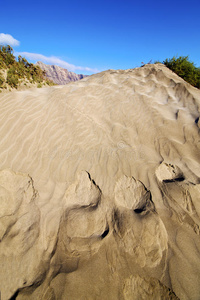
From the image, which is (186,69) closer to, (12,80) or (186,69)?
(186,69)

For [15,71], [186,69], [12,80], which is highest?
[186,69]

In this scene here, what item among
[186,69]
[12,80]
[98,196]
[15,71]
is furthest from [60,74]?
[98,196]

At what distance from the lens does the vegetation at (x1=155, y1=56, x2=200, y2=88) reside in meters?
5.85

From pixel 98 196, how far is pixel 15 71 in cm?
869

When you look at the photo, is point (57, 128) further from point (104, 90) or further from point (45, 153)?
point (104, 90)

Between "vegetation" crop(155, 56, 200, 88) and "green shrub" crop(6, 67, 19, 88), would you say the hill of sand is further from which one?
"green shrub" crop(6, 67, 19, 88)

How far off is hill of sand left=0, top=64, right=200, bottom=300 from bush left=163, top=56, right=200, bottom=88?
265 cm

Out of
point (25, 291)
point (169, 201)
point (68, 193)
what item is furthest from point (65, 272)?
point (169, 201)

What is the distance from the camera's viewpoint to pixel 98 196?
238cm

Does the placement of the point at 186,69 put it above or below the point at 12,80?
above

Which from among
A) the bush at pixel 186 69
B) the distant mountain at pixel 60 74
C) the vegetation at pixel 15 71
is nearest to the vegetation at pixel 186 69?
the bush at pixel 186 69

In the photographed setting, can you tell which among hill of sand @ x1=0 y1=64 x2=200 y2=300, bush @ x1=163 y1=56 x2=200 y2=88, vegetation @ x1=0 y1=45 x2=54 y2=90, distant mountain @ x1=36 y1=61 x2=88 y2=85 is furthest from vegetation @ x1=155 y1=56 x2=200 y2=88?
distant mountain @ x1=36 y1=61 x2=88 y2=85

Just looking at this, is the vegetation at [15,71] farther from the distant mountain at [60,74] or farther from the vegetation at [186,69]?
the distant mountain at [60,74]

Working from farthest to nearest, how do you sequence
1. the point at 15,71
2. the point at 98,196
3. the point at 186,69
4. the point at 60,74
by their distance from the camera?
the point at 60,74, the point at 15,71, the point at 186,69, the point at 98,196
